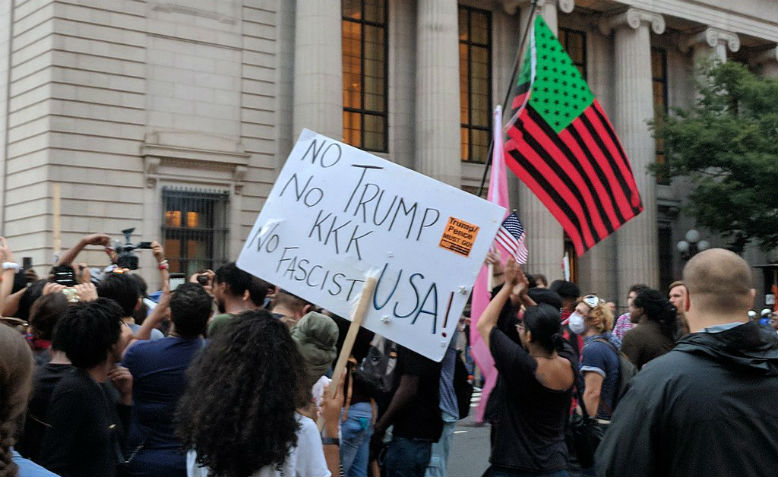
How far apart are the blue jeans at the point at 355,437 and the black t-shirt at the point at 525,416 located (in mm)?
1547

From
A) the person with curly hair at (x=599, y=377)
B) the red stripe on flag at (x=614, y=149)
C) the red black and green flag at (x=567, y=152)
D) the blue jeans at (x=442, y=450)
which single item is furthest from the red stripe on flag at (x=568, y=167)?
the blue jeans at (x=442, y=450)

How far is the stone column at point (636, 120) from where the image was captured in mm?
27859

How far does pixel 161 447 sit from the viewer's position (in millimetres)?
4461

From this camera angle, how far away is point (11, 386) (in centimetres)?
243

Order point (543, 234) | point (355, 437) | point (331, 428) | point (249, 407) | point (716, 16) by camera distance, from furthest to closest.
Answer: point (716, 16) → point (543, 234) → point (355, 437) → point (331, 428) → point (249, 407)

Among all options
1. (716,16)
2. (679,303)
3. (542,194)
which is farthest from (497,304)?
(716,16)

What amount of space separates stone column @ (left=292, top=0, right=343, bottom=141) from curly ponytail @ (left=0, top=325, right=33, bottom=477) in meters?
18.8

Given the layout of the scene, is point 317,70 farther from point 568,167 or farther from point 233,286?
point 233,286

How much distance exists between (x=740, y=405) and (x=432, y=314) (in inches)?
86.3

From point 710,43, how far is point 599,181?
2087 cm

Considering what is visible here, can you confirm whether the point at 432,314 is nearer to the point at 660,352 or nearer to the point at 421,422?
the point at 421,422

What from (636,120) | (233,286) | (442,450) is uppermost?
(636,120)

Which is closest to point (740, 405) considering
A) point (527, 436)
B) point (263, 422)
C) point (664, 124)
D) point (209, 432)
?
point (263, 422)

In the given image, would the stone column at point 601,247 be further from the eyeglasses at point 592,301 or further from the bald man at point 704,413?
the bald man at point 704,413
